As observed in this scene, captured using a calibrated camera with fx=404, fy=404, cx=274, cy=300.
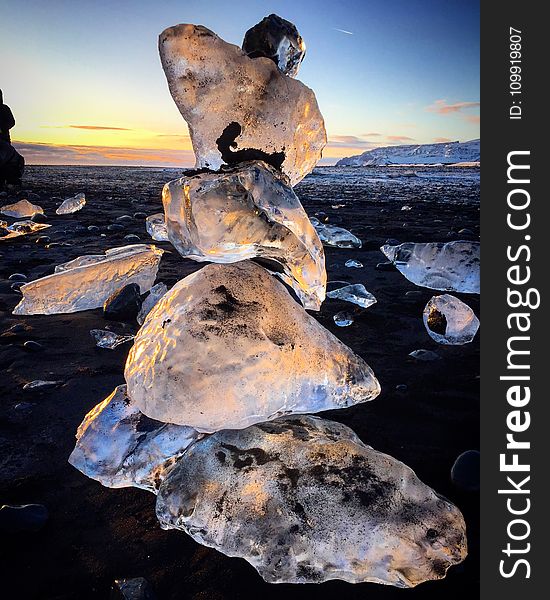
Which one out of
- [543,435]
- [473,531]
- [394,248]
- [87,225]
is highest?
[87,225]

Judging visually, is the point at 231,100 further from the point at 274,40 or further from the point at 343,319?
the point at 343,319

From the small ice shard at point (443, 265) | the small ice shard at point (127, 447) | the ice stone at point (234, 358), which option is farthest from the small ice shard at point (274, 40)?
the small ice shard at point (443, 265)

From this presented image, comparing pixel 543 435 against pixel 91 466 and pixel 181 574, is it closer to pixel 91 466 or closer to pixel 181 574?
pixel 181 574

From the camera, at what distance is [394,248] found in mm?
Answer: 4215

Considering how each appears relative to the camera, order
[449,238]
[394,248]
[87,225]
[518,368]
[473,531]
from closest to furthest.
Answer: [473,531] → [518,368] → [394,248] → [449,238] → [87,225]

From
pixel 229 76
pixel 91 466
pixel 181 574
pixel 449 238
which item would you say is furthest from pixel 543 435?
pixel 449 238

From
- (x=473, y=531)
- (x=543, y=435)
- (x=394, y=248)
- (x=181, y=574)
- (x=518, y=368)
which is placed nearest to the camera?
(x=181, y=574)

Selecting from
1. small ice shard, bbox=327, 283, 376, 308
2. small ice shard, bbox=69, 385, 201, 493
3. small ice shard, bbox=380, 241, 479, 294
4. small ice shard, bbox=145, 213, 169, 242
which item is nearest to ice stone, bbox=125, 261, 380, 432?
small ice shard, bbox=69, 385, 201, 493

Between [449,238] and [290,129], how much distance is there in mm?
4895

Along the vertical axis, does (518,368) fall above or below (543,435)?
above

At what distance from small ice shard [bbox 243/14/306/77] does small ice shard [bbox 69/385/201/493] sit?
1.73 metres

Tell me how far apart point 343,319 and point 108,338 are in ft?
5.65

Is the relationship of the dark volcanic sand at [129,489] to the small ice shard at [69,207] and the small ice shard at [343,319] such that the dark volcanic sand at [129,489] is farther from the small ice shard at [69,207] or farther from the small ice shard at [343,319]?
the small ice shard at [69,207]

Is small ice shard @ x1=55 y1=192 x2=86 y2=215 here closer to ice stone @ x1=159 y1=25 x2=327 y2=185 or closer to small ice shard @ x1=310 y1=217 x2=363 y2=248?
small ice shard @ x1=310 y1=217 x2=363 y2=248
